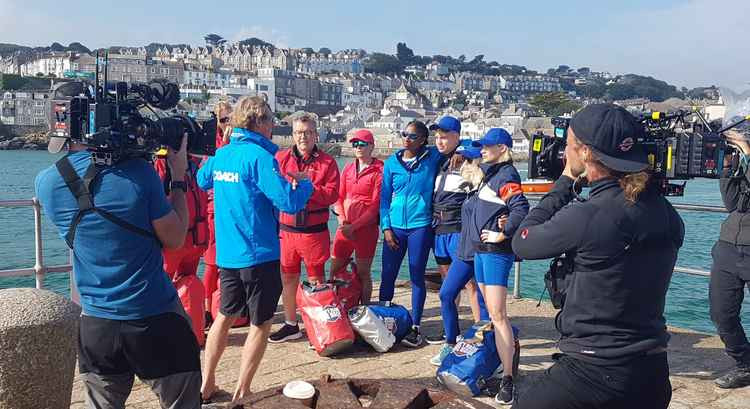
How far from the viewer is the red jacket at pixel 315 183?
218 inches

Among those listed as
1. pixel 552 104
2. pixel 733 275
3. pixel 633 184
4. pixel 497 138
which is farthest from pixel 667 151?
pixel 552 104

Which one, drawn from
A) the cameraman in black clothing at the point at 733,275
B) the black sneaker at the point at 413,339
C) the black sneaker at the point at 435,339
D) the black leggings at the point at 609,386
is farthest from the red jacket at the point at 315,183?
the black leggings at the point at 609,386

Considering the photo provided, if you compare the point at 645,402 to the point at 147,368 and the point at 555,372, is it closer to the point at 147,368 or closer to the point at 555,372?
the point at 555,372

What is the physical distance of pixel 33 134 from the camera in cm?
8925

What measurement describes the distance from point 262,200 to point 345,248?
7.10 feet

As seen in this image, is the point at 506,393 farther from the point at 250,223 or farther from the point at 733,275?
the point at 250,223

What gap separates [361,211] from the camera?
6062 millimetres

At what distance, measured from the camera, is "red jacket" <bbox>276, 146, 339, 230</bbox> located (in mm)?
5547

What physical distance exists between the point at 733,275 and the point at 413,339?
2.38 m

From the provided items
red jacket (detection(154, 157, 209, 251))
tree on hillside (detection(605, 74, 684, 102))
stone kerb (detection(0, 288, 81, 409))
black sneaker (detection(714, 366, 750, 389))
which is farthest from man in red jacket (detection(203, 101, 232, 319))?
tree on hillside (detection(605, 74, 684, 102))

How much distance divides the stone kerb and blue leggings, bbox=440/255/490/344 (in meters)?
2.52

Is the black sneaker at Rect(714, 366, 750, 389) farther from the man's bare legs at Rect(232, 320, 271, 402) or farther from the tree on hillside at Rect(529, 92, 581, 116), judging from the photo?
the tree on hillside at Rect(529, 92, 581, 116)

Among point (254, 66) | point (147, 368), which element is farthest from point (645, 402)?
point (254, 66)

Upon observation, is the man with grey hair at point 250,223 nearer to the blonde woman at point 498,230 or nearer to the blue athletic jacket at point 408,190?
the blonde woman at point 498,230
